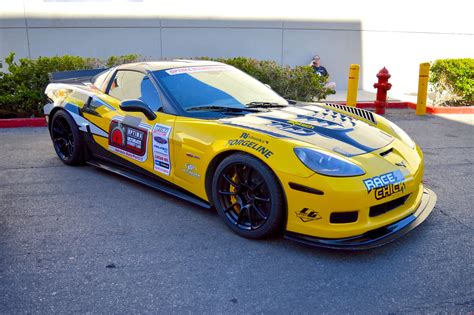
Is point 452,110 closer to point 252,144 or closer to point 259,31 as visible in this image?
point 259,31

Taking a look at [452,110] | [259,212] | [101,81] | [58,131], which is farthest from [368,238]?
[452,110]

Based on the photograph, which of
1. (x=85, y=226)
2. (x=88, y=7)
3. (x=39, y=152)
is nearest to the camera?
(x=85, y=226)

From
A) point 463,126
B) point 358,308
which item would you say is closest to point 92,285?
point 358,308

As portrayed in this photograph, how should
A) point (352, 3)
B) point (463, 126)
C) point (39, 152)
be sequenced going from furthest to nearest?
1. point (352, 3)
2. point (463, 126)
3. point (39, 152)

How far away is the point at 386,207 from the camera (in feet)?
11.5

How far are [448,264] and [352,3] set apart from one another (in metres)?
10.1

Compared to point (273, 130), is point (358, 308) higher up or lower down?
lower down

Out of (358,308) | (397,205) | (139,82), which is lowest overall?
(358,308)

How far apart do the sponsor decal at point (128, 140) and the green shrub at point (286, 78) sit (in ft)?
14.4

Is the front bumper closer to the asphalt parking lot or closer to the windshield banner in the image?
the asphalt parking lot

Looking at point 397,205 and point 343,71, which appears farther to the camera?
point 343,71

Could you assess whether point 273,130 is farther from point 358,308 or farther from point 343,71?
point 343,71

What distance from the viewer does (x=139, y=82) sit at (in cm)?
475

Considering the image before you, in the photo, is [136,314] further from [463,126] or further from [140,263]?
[463,126]
